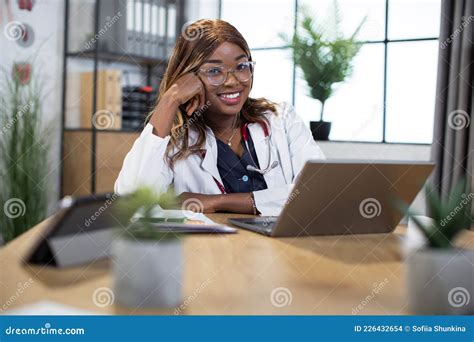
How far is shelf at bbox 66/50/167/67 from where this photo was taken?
12.8ft

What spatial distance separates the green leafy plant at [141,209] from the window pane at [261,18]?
365cm

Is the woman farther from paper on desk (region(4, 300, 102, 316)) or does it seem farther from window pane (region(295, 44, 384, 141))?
window pane (region(295, 44, 384, 141))

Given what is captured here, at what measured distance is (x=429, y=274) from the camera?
2.24 ft

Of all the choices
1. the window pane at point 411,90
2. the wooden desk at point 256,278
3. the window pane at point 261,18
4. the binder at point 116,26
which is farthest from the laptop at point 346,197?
the window pane at point 261,18

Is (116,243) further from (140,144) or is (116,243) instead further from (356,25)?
(356,25)

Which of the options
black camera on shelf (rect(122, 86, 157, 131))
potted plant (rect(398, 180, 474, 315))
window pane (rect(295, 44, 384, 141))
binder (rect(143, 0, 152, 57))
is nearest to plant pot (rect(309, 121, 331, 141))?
window pane (rect(295, 44, 384, 141))

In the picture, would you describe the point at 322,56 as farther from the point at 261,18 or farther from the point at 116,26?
the point at 116,26

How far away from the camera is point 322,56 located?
12.5ft

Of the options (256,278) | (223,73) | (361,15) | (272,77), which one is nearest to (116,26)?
(272,77)

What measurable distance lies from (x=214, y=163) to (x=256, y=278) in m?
1.07

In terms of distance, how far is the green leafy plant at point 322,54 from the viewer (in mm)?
3777

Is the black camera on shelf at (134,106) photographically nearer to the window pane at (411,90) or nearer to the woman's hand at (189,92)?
the window pane at (411,90)

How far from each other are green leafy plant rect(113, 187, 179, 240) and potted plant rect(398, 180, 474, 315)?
0.93ft

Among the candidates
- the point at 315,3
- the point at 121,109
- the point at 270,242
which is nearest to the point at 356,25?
the point at 315,3
